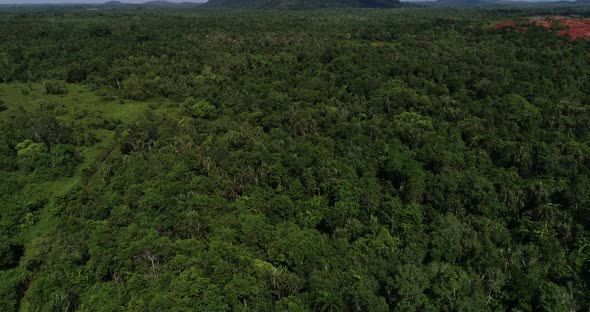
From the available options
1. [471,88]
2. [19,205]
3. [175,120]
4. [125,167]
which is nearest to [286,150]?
[125,167]

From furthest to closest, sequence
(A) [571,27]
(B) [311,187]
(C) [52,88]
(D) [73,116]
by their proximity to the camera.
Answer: (A) [571,27] < (C) [52,88] < (D) [73,116] < (B) [311,187]

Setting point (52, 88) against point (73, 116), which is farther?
point (52, 88)

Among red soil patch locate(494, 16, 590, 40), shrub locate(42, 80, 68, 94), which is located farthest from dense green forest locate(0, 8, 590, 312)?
red soil patch locate(494, 16, 590, 40)

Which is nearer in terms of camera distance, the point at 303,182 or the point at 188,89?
the point at 303,182

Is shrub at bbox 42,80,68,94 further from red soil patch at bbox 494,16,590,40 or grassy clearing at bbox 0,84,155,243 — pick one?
red soil patch at bbox 494,16,590,40

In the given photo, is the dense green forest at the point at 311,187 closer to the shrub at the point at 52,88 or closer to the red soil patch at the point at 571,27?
the shrub at the point at 52,88

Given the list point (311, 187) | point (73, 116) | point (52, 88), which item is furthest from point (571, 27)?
point (52, 88)

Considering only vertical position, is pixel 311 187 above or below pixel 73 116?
below

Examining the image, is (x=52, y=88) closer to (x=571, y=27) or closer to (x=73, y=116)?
(x=73, y=116)

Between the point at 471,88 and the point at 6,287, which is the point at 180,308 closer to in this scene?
the point at 6,287
